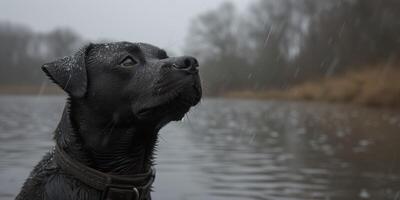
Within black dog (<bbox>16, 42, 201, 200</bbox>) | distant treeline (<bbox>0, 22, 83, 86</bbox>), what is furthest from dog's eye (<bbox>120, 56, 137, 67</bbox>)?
distant treeline (<bbox>0, 22, 83, 86</bbox>)

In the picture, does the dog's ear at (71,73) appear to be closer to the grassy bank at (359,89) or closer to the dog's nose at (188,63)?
the dog's nose at (188,63)

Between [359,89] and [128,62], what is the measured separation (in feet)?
103

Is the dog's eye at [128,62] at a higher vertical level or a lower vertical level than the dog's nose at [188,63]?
lower

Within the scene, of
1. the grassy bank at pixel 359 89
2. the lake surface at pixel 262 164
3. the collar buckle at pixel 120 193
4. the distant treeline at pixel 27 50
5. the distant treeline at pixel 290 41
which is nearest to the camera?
the collar buckle at pixel 120 193

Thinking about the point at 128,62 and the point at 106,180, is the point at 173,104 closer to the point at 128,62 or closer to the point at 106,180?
the point at 128,62

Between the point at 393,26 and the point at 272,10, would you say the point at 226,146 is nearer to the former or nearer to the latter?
the point at 393,26

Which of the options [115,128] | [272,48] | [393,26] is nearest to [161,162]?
[115,128]

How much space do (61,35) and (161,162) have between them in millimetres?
81915

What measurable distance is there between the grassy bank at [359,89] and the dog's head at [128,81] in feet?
82.4

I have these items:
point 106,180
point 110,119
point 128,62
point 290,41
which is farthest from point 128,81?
point 290,41

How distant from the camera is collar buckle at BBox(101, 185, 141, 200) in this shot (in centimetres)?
328

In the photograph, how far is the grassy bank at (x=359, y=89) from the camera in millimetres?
27766

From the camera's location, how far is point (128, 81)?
3416mm

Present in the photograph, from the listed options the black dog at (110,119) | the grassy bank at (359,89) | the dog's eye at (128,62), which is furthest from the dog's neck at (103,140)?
the grassy bank at (359,89)
